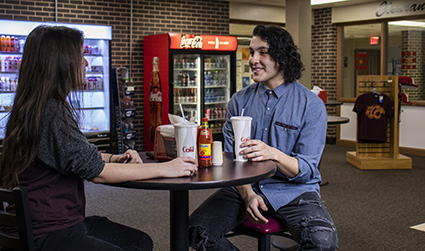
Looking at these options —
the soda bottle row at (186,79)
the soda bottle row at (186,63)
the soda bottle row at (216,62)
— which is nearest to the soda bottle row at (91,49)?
the soda bottle row at (186,63)

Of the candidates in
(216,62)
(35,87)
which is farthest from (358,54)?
(35,87)

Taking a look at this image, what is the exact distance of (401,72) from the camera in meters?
8.87

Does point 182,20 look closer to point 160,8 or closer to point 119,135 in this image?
point 160,8

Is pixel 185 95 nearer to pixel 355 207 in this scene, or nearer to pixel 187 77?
pixel 187 77

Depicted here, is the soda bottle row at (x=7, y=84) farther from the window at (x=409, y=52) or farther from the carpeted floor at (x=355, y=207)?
the window at (x=409, y=52)

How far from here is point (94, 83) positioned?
7500 millimetres

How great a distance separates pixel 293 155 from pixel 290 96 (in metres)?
0.34

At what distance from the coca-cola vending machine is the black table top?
5.82 metres

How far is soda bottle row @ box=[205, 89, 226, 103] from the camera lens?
344 inches

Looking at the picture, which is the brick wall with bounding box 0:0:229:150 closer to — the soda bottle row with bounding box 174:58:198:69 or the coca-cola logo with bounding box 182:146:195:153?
the soda bottle row with bounding box 174:58:198:69

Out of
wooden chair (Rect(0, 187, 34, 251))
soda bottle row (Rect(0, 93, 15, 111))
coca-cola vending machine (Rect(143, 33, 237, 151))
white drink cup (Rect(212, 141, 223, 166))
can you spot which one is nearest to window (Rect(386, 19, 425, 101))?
coca-cola vending machine (Rect(143, 33, 237, 151))

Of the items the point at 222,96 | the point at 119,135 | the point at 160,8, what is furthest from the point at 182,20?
the point at 119,135

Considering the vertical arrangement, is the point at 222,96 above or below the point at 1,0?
below

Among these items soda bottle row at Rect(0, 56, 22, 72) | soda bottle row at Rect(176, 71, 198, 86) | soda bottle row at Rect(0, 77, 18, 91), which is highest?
soda bottle row at Rect(0, 56, 22, 72)
